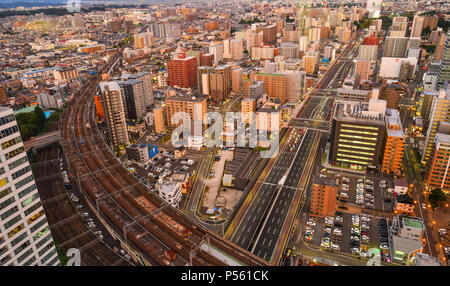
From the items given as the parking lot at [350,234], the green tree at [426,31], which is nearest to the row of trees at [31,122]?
the parking lot at [350,234]

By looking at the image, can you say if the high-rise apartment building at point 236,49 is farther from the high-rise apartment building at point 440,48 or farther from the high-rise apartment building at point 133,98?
the high-rise apartment building at point 440,48

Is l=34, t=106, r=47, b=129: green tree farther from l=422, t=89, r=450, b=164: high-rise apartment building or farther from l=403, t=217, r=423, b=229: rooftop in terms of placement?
l=422, t=89, r=450, b=164: high-rise apartment building

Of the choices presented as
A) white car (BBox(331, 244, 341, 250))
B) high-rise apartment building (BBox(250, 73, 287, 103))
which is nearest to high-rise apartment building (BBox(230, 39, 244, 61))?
high-rise apartment building (BBox(250, 73, 287, 103))

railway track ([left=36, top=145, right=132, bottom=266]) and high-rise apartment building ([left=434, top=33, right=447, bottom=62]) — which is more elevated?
high-rise apartment building ([left=434, top=33, right=447, bottom=62])

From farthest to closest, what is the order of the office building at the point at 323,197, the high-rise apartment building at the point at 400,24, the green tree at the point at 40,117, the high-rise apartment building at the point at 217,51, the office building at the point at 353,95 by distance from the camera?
1. the high-rise apartment building at the point at 400,24
2. the high-rise apartment building at the point at 217,51
3. the office building at the point at 353,95
4. the green tree at the point at 40,117
5. the office building at the point at 323,197

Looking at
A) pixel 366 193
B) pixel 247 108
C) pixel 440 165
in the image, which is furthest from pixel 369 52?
pixel 366 193

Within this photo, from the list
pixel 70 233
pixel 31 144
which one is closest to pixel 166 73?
pixel 31 144
